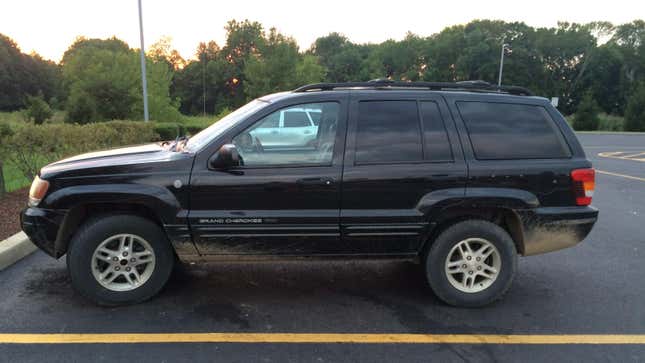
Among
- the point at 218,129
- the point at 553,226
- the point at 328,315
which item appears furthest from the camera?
the point at 218,129

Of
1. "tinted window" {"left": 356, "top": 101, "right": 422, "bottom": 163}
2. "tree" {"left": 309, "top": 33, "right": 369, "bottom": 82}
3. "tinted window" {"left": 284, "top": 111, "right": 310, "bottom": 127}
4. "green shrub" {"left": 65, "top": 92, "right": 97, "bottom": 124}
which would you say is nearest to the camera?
"tinted window" {"left": 356, "top": 101, "right": 422, "bottom": 163}

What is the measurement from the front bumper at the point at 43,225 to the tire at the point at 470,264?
296 centimetres

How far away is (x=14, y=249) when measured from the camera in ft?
15.3

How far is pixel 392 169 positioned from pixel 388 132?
0.31 metres

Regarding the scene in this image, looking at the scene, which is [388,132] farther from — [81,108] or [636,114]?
[636,114]

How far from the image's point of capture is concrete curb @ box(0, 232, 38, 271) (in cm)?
451

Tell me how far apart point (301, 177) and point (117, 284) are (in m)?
1.72

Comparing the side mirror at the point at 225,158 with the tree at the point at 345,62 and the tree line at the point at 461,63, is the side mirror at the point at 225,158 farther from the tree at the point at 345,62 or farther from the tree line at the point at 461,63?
the tree at the point at 345,62

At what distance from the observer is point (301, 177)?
3.60 metres

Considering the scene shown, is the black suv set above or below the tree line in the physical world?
below

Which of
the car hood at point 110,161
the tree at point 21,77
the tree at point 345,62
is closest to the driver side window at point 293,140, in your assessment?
the car hood at point 110,161

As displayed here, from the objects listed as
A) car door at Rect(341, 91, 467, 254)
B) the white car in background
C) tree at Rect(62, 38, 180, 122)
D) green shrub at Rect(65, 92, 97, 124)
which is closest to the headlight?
the white car in background

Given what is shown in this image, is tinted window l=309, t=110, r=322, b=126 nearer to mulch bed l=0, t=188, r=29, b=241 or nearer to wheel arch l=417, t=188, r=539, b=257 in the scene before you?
wheel arch l=417, t=188, r=539, b=257

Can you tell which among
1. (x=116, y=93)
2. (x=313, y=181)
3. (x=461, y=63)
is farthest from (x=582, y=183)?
(x=461, y=63)
